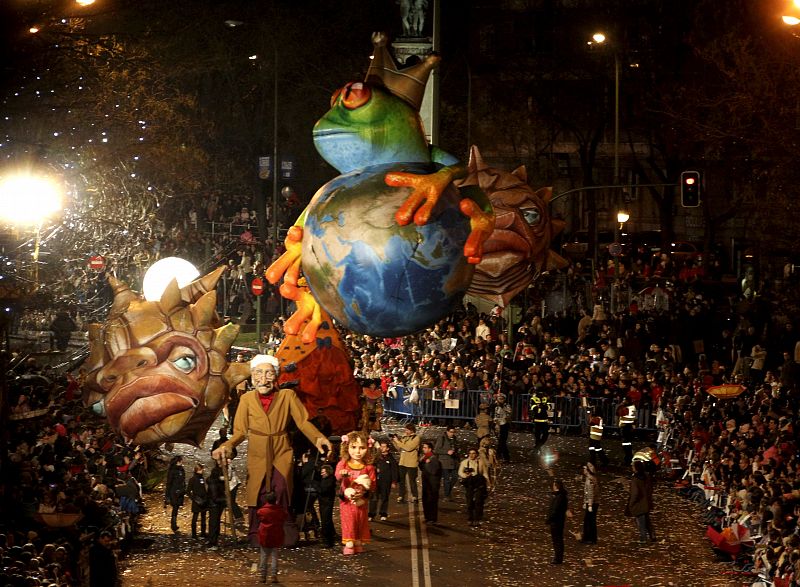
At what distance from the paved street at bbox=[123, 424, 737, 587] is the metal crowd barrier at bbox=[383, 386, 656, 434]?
17.7ft

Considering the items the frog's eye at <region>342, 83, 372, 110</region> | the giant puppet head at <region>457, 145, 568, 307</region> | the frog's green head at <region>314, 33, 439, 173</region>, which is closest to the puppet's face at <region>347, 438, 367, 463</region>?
the giant puppet head at <region>457, 145, 568, 307</region>

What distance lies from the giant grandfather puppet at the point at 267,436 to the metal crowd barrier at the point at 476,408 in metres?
15.9

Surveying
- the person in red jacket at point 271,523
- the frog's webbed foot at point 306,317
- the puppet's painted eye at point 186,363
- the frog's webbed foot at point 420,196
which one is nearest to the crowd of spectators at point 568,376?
the person in red jacket at point 271,523

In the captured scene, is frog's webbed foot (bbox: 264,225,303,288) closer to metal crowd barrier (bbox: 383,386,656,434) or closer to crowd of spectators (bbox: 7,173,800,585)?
crowd of spectators (bbox: 7,173,800,585)

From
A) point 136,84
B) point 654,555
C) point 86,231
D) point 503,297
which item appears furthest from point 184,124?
point 503,297

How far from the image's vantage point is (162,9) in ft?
132

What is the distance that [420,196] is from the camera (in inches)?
362

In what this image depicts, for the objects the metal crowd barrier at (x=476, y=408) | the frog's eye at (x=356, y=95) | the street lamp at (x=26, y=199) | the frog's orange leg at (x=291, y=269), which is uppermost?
the street lamp at (x=26, y=199)

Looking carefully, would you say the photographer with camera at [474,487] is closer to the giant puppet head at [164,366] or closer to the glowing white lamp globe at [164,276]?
the glowing white lamp globe at [164,276]

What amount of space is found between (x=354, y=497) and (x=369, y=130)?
7211 mm

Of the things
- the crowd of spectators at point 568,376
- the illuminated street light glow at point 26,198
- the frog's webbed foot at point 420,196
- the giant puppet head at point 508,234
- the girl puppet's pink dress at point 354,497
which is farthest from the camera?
the illuminated street light glow at point 26,198

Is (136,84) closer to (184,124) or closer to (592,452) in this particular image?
(184,124)

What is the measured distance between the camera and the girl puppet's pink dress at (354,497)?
16.1 metres

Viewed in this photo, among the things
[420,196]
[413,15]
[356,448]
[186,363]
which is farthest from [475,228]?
[356,448]
